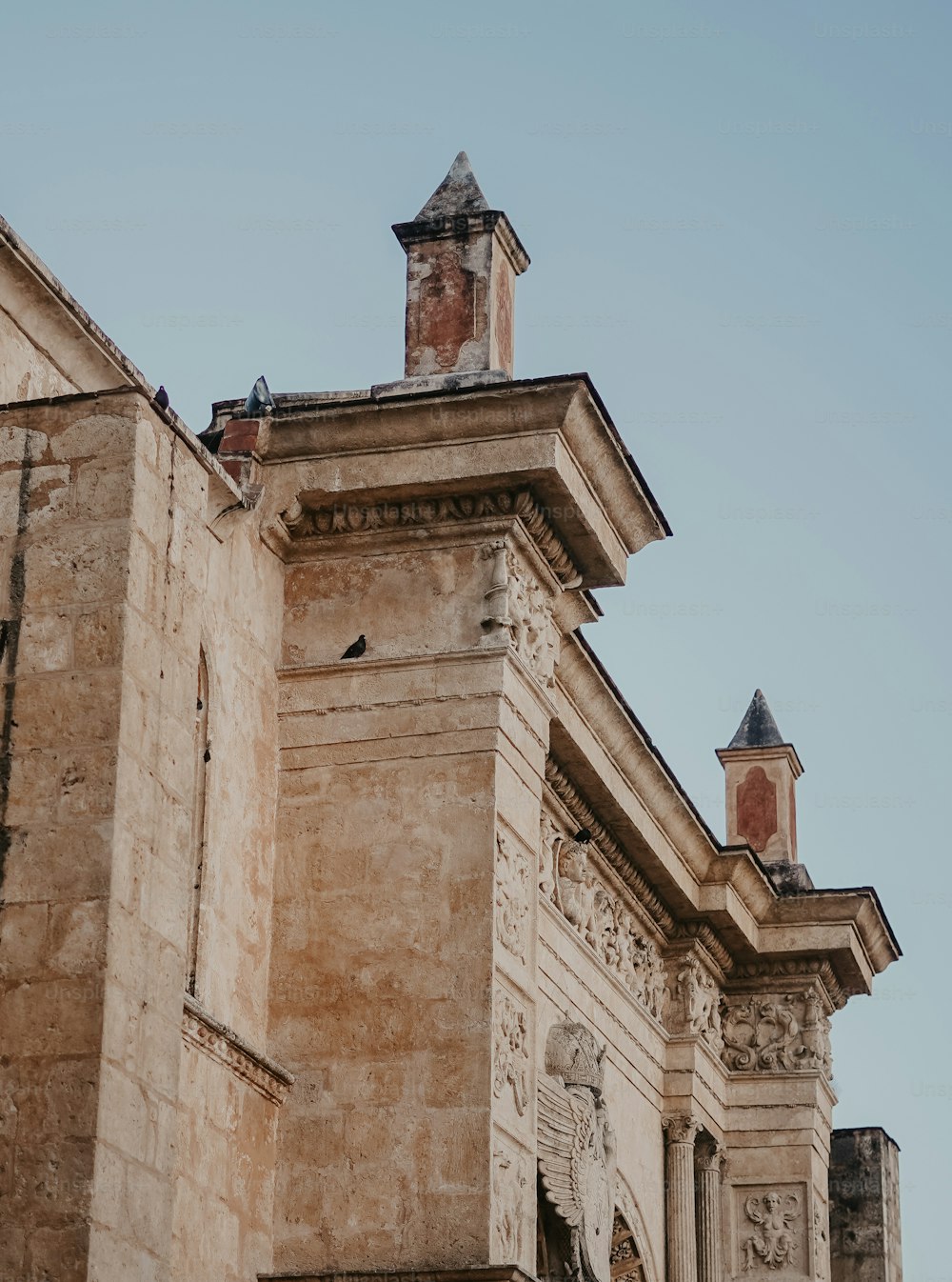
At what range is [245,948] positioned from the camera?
39.6 ft

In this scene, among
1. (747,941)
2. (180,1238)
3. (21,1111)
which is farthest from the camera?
(747,941)

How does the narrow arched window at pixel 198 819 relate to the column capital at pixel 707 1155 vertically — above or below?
above

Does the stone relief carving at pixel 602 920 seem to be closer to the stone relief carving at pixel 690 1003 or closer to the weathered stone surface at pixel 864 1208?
the stone relief carving at pixel 690 1003

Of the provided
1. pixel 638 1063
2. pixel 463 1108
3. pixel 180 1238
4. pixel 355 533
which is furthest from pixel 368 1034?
pixel 638 1063

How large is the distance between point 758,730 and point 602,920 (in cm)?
424

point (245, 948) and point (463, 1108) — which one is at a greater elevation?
point (245, 948)

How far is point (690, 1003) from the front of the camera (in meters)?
17.2

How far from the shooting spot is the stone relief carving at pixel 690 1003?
17141 millimetres

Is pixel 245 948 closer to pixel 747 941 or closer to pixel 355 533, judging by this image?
pixel 355 533

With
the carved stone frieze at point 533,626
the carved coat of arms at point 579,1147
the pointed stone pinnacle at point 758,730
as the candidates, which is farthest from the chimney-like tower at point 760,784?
the carved stone frieze at point 533,626

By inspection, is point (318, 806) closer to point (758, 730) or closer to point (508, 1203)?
point (508, 1203)

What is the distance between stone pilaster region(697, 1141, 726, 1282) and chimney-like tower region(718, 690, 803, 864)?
2.70m

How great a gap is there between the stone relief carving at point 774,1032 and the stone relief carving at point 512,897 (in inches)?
232

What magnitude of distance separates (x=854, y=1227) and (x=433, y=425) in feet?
34.8
